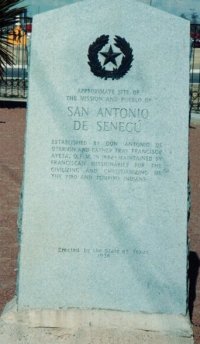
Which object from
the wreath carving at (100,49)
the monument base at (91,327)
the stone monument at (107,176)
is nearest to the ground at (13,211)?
the monument base at (91,327)

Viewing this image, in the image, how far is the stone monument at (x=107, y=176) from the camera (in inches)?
165

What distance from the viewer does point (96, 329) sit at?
4.22 metres

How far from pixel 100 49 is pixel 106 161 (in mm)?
700

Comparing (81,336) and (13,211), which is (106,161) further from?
(13,211)

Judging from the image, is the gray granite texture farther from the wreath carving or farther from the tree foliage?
the tree foliage

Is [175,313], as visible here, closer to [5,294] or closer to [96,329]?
[96,329]

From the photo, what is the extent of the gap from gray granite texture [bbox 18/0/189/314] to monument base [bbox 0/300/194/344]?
60 millimetres

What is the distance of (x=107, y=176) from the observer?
14.0ft

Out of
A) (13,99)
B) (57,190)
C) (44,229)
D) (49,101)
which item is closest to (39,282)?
(44,229)

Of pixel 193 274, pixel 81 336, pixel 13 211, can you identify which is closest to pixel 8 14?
pixel 13 211

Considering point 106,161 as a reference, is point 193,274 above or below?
below

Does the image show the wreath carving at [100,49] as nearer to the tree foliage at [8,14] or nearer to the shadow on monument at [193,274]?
the shadow on monument at [193,274]

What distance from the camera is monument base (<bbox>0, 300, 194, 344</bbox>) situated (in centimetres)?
416

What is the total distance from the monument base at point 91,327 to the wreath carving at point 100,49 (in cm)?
153
